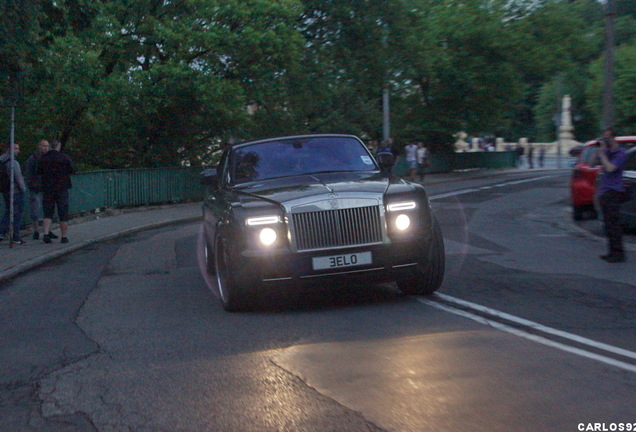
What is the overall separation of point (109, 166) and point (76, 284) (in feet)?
59.9

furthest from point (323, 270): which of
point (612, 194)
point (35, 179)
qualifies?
point (35, 179)

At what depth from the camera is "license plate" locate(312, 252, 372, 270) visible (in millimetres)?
7809

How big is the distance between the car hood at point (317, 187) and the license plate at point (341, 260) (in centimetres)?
57

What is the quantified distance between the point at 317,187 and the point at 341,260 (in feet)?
2.81

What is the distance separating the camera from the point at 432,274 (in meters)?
8.39

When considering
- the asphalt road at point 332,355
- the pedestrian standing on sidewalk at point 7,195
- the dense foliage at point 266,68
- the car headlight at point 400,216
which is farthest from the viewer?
the dense foliage at point 266,68

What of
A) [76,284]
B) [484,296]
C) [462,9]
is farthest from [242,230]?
[462,9]

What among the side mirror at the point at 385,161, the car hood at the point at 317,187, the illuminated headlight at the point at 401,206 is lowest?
the illuminated headlight at the point at 401,206

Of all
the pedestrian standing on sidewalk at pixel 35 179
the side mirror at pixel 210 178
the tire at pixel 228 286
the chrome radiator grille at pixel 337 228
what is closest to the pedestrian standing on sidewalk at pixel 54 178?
the pedestrian standing on sidewalk at pixel 35 179

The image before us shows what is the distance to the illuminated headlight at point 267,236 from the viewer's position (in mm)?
7797

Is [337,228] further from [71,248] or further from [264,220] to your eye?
[71,248]

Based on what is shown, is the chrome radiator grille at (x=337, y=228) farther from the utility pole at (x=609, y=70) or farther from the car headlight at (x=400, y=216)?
the utility pole at (x=609, y=70)

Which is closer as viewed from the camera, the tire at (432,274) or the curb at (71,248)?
the tire at (432,274)

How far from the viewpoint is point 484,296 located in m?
8.62
